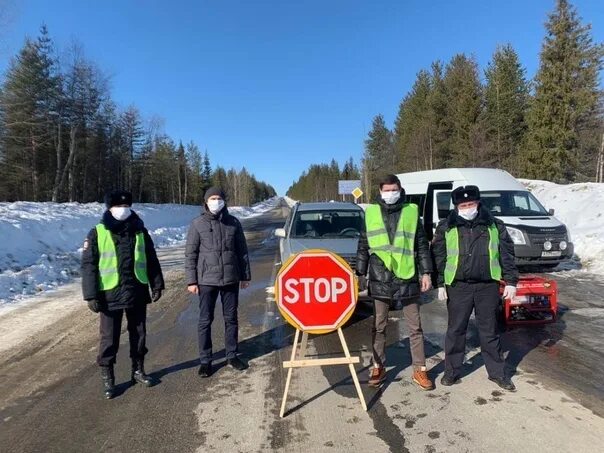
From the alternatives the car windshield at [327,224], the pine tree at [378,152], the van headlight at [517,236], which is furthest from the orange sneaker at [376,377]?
the pine tree at [378,152]

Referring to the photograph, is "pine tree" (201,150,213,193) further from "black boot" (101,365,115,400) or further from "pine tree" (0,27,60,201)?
"black boot" (101,365,115,400)

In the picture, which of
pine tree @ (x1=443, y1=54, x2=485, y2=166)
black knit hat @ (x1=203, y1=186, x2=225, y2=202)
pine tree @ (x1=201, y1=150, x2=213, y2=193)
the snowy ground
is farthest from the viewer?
pine tree @ (x1=201, y1=150, x2=213, y2=193)

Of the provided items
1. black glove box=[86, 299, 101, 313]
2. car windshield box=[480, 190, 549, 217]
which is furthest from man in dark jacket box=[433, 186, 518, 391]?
car windshield box=[480, 190, 549, 217]

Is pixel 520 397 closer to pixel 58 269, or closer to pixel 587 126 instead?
pixel 58 269

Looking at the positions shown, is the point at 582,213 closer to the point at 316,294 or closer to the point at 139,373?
the point at 316,294

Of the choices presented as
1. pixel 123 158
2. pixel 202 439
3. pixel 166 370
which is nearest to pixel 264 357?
pixel 166 370

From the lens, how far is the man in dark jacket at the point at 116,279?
454cm

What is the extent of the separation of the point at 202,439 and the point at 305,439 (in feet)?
2.67

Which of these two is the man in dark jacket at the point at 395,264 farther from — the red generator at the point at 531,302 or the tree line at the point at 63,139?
the tree line at the point at 63,139

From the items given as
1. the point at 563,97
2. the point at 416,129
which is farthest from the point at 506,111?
the point at 416,129

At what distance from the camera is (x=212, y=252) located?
519 cm

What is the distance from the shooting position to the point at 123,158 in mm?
57969

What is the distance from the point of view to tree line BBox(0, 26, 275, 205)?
128 ft

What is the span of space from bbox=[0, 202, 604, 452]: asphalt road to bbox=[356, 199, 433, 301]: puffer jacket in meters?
0.94
